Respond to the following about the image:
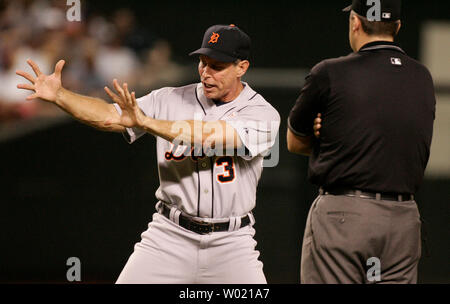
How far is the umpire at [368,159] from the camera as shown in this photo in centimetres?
269

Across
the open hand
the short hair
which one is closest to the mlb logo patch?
the short hair

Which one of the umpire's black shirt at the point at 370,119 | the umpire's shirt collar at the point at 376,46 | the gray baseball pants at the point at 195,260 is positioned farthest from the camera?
the gray baseball pants at the point at 195,260

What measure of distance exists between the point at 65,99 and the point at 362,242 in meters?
1.50

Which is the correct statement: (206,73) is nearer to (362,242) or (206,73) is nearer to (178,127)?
(178,127)

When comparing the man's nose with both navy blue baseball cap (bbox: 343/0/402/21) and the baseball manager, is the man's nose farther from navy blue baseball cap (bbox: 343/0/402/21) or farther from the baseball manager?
navy blue baseball cap (bbox: 343/0/402/21)

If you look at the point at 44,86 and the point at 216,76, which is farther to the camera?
the point at 216,76

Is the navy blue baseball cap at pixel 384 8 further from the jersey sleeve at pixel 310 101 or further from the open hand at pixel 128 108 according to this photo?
the open hand at pixel 128 108

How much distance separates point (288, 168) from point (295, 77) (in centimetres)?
77

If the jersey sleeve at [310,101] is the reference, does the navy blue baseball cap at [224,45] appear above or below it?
above

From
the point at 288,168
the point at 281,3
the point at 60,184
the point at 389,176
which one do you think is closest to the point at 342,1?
the point at 281,3

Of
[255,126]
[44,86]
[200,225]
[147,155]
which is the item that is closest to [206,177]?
[200,225]

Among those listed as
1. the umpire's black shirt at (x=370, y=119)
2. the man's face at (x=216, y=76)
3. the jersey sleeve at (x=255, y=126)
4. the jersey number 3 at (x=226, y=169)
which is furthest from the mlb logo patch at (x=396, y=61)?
the jersey number 3 at (x=226, y=169)

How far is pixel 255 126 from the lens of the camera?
3102 millimetres

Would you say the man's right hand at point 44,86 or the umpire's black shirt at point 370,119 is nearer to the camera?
the umpire's black shirt at point 370,119
